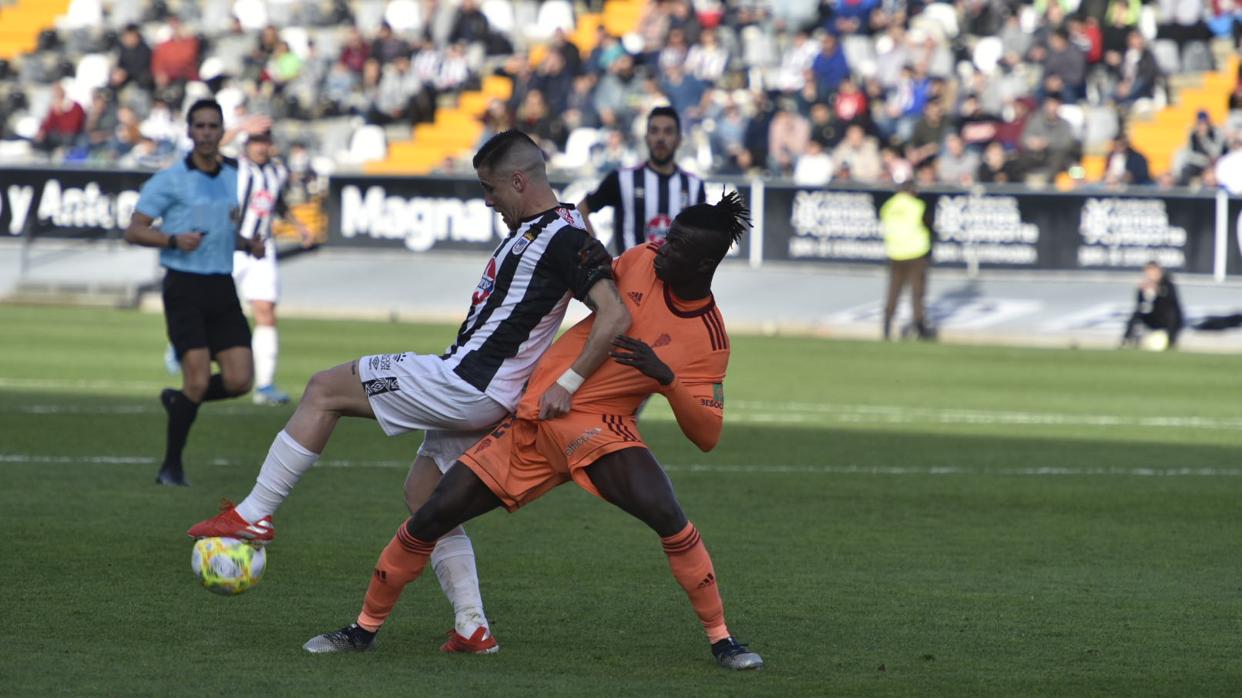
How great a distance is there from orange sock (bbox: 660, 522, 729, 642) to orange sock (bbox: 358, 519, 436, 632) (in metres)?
0.81

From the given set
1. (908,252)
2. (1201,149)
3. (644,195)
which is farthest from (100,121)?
Answer: (644,195)

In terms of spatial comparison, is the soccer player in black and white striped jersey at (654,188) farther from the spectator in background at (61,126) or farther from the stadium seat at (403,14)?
the stadium seat at (403,14)

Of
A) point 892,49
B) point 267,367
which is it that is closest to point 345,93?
point 892,49

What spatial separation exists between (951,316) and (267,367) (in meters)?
12.1

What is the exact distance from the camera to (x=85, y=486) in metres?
11.2

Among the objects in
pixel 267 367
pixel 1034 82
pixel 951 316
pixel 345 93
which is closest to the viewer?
pixel 267 367

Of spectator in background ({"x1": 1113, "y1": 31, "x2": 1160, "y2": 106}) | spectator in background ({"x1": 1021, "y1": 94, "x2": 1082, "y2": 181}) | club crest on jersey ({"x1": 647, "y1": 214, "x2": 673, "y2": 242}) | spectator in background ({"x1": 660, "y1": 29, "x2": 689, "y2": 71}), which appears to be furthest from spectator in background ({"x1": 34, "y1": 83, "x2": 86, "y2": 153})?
club crest on jersey ({"x1": 647, "y1": 214, "x2": 673, "y2": 242})

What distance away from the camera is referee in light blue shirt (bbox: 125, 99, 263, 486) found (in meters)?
11.3

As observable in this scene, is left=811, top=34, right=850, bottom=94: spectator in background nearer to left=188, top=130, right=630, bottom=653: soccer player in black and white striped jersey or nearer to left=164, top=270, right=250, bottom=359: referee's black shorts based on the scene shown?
left=164, top=270, right=250, bottom=359: referee's black shorts

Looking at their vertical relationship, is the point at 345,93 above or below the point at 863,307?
above

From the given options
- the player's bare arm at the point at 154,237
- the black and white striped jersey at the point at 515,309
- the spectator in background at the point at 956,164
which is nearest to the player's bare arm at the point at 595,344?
the black and white striped jersey at the point at 515,309

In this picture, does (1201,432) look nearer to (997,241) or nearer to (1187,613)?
(1187,613)

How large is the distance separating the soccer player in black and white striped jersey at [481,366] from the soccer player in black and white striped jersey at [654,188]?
581cm

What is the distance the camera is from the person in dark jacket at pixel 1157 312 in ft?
78.0
